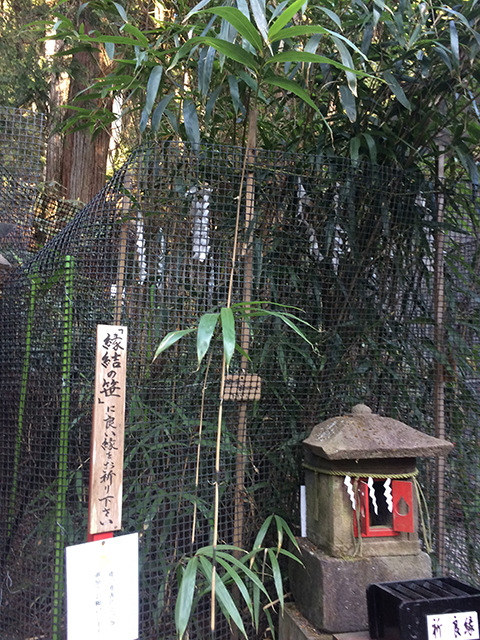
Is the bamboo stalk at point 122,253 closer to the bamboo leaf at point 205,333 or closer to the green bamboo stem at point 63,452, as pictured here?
the green bamboo stem at point 63,452

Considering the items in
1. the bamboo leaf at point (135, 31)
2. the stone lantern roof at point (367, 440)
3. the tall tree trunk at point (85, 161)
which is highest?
the tall tree trunk at point (85, 161)

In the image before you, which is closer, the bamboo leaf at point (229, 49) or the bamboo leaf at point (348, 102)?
the bamboo leaf at point (229, 49)

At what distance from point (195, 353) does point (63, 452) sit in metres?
Answer: 0.63

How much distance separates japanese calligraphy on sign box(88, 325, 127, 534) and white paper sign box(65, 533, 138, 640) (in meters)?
0.06

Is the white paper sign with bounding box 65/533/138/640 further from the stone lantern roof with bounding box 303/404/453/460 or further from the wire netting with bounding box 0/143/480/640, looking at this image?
the stone lantern roof with bounding box 303/404/453/460

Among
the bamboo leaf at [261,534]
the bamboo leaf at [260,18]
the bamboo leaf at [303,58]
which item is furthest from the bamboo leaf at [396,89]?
the bamboo leaf at [261,534]

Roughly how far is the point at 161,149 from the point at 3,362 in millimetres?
1132

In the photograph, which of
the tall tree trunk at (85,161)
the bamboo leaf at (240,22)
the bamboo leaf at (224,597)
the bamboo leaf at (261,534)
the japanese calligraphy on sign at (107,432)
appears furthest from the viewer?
the tall tree trunk at (85,161)

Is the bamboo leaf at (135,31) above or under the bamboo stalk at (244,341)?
above

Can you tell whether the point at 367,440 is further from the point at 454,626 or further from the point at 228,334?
the point at 228,334

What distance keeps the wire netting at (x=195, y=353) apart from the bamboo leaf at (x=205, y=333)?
20.1 inches

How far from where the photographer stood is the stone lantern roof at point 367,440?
1.71 meters

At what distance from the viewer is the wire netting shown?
5.88 feet

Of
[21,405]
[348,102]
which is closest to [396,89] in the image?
[348,102]
